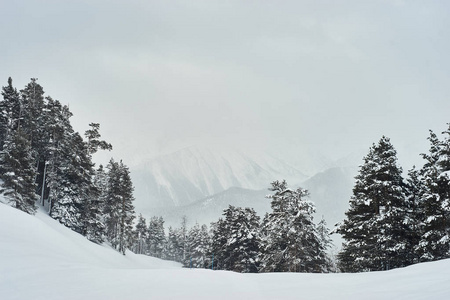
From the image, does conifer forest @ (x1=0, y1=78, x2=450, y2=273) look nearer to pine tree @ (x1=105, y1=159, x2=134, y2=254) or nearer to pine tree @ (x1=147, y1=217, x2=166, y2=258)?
pine tree @ (x1=105, y1=159, x2=134, y2=254)

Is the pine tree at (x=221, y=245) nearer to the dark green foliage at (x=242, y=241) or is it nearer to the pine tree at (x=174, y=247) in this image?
the dark green foliage at (x=242, y=241)

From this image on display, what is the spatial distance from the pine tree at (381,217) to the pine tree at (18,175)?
3592cm

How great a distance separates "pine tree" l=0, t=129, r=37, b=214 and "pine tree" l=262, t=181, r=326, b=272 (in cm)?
2870

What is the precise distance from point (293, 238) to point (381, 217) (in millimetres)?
11164

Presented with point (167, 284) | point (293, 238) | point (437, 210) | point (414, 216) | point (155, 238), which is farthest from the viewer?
point (155, 238)

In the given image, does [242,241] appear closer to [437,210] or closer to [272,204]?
[272,204]

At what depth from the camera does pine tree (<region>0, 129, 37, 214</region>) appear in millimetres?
38062

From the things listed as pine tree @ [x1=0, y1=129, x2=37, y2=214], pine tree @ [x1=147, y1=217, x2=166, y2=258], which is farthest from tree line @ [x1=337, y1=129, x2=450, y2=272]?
pine tree @ [x1=147, y1=217, x2=166, y2=258]

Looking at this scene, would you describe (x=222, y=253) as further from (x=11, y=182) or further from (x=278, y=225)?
(x=11, y=182)

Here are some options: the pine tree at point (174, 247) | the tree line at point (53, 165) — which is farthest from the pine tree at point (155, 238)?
the tree line at point (53, 165)

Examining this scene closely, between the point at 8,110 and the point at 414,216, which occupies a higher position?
the point at 8,110

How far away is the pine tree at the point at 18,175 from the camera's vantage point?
3806cm

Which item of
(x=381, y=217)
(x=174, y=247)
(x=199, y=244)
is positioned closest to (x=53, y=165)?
(x=381, y=217)

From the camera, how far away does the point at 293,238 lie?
3478 cm
